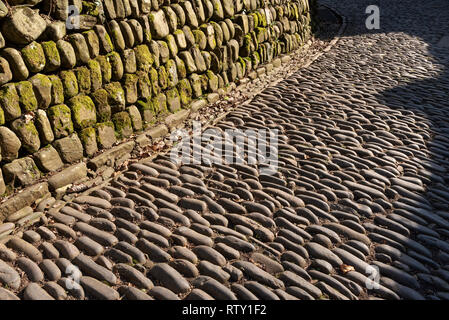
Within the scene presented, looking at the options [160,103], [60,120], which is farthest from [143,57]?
[60,120]

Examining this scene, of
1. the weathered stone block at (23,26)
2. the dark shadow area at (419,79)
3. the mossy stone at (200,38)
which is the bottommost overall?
the dark shadow area at (419,79)

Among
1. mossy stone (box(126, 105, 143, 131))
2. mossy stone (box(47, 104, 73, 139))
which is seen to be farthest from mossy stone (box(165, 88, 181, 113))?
mossy stone (box(47, 104, 73, 139))

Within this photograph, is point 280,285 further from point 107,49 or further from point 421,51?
point 421,51

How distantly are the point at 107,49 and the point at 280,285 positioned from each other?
3.54 m

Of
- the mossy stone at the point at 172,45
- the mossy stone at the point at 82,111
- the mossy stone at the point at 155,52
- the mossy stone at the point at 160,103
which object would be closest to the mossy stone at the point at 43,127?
the mossy stone at the point at 82,111

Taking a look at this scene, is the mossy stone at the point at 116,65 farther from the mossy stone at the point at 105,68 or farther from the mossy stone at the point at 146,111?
the mossy stone at the point at 146,111

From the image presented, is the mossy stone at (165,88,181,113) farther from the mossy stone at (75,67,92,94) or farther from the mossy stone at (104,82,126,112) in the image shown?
the mossy stone at (75,67,92,94)

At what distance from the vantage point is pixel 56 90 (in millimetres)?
4809

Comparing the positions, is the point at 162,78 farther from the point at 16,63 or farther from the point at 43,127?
the point at 16,63

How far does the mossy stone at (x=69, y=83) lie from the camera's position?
4906mm

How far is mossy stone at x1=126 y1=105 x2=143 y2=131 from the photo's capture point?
5820 mm

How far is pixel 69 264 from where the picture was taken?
3.58m

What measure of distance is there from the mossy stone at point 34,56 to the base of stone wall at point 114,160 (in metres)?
1.10

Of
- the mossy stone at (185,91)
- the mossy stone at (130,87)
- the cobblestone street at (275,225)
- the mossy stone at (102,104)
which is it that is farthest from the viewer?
the mossy stone at (185,91)
